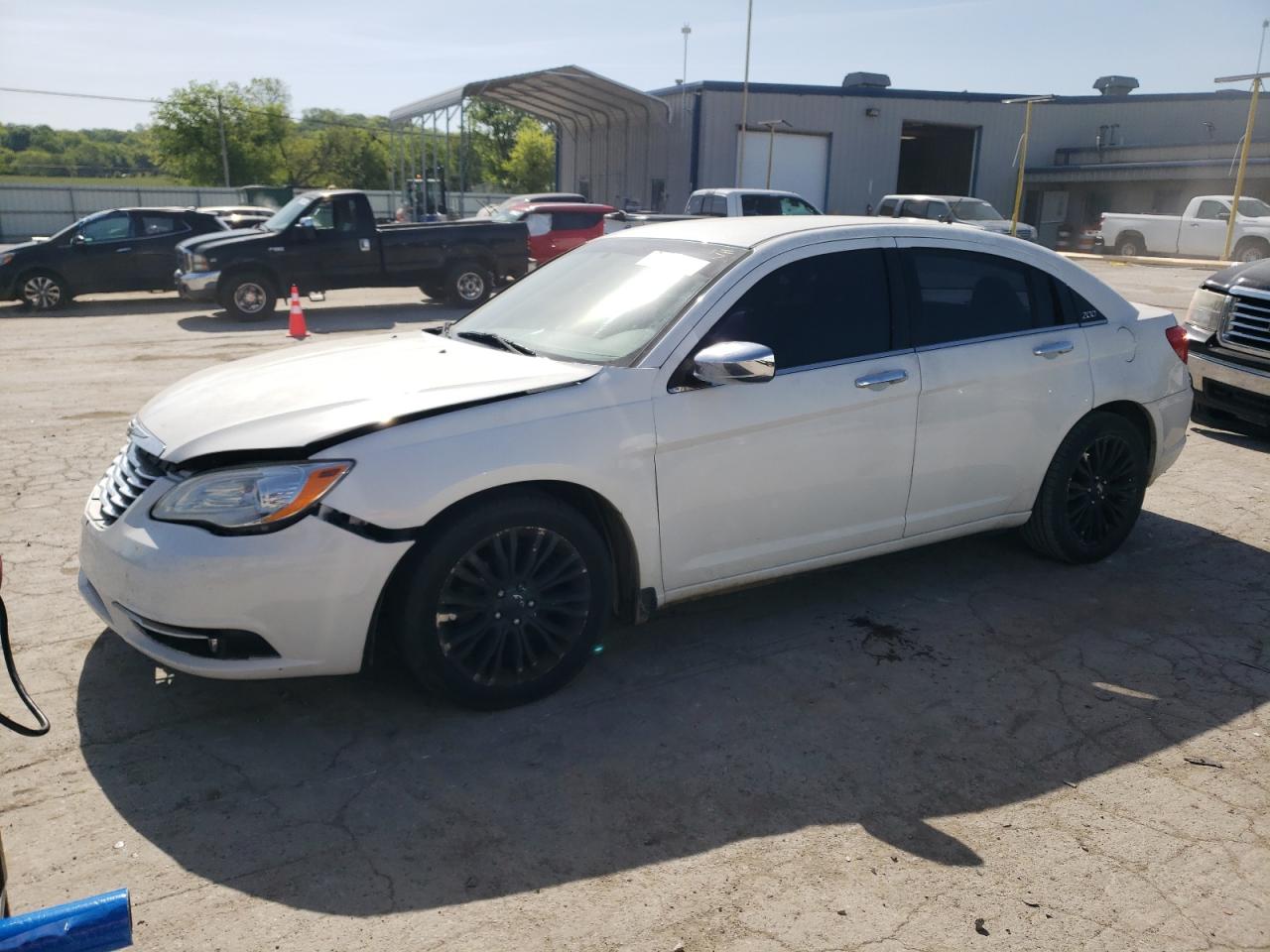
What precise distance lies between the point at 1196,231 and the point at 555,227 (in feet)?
62.6

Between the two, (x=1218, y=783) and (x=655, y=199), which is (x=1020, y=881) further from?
(x=655, y=199)

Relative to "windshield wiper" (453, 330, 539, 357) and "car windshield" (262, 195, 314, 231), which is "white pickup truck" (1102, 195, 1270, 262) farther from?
"windshield wiper" (453, 330, 539, 357)

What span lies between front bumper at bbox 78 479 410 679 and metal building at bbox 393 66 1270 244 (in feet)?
92.4

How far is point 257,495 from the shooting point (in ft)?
10.9

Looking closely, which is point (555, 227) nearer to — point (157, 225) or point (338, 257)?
point (338, 257)

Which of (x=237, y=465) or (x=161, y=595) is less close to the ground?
(x=237, y=465)

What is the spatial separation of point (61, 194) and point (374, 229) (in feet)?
99.1

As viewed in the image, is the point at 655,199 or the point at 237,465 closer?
the point at 237,465

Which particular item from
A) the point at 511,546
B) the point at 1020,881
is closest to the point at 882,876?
the point at 1020,881

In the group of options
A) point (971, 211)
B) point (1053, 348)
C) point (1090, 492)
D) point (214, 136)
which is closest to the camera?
point (1053, 348)

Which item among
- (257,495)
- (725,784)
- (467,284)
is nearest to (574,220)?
(467,284)

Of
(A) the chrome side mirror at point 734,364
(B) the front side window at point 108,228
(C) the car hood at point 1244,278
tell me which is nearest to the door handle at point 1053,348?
(A) the chrome side mirror at point 734,364

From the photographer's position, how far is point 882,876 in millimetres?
2895

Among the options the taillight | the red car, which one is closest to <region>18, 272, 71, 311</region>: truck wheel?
the red car
